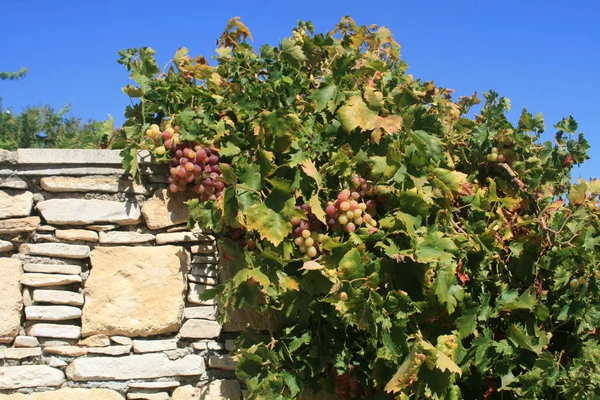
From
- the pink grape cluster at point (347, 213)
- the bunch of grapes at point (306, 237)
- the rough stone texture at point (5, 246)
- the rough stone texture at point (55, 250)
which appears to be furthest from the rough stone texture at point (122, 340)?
the pink grape cluster at point (347, 213)

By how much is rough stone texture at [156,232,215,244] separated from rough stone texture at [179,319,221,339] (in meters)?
0.35

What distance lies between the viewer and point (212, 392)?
251cm

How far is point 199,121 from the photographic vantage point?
99.0 inches

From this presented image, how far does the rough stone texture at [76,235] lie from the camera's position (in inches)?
101

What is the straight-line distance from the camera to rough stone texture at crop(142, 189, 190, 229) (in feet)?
8.49

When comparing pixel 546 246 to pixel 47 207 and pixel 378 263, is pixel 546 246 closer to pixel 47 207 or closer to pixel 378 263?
pixel 378 263

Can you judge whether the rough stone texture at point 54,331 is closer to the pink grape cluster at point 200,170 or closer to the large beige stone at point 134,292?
the large beige stone at point 134,292

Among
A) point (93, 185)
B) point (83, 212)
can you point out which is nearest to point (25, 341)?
point (83, 212)

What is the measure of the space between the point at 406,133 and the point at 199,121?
86 cm

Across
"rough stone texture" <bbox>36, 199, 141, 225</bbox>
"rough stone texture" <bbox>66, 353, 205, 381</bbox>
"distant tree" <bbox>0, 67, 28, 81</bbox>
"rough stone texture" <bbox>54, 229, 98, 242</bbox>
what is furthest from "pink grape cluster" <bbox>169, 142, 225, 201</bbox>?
"distant tree" <bbox>0, 67, 28, 81</bbox>

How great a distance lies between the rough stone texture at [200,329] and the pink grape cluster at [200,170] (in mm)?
530

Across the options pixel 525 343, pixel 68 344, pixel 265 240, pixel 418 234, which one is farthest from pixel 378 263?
pixel 68 344

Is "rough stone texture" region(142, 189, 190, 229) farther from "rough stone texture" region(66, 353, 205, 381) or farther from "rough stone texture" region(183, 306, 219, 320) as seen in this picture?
"rough stone texture" region(66, 353, 205, 381)

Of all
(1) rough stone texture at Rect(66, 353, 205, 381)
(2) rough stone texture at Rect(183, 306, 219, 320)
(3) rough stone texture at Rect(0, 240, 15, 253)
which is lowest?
(1) rough stone texture at Rect(66, 353, 205, 381)
